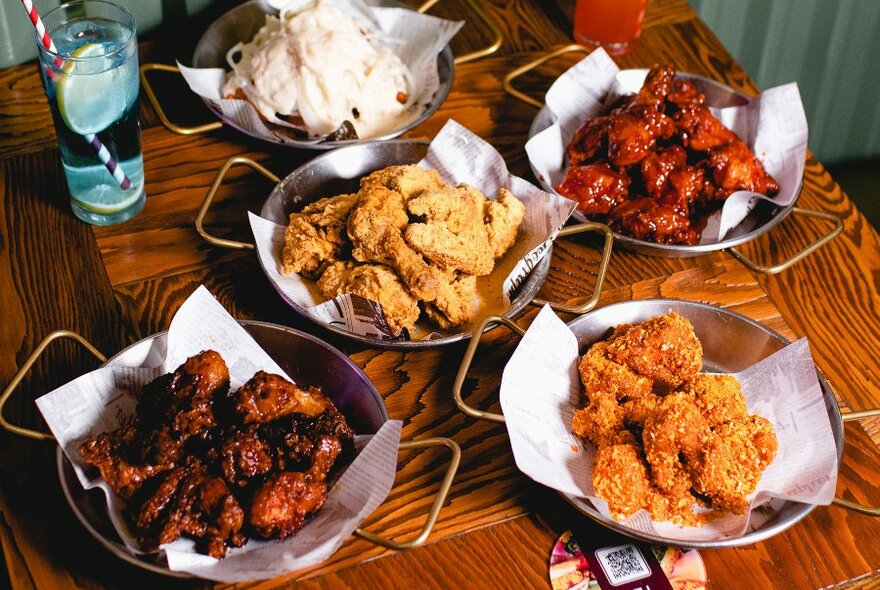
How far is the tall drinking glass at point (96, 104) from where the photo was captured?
1996 mm

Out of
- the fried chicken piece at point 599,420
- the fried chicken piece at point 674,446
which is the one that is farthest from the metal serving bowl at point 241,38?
the fried chicken piece at point 674,446

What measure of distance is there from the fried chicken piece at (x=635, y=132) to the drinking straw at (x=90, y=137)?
1.19m

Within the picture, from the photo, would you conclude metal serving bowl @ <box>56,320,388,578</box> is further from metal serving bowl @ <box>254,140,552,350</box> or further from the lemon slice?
the lemon slice

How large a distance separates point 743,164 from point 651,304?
0.58 meters

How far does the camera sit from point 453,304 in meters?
1.98

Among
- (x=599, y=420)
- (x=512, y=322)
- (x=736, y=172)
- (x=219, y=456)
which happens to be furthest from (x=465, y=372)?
(x=736, y=172)

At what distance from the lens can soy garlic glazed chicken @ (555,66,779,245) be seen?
2262mm

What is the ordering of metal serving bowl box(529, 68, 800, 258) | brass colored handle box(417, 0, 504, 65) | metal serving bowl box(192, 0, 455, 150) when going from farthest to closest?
1. brass colored handle box(417, 0, 504, 65)
2. metal serving bowl box(192, 0, 455, 150)
3. metal serving bowl box(529, 68, 800, 258)

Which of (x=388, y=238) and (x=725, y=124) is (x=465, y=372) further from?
(x=725, y=124)

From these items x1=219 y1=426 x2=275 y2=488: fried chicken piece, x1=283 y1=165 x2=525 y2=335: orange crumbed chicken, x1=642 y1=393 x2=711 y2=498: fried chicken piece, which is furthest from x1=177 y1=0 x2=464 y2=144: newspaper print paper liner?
x1=642 y1=393 x2=711 y2=498: fried chicken piece

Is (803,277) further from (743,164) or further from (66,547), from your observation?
(66,547)

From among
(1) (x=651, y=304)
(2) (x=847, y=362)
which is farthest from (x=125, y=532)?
(2) (x=847, y=362)

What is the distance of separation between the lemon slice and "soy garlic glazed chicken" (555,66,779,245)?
1051 mm

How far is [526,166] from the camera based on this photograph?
2494 millimetres
